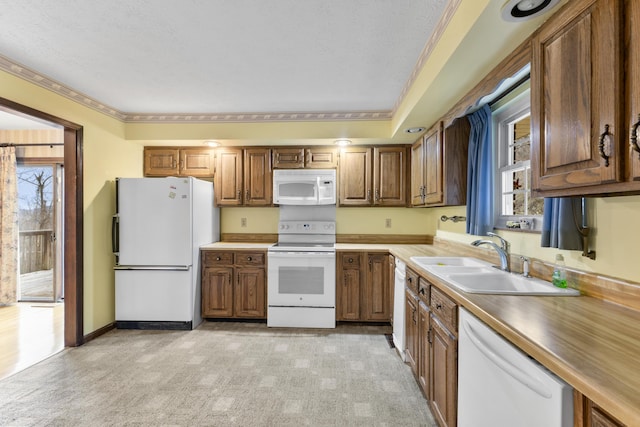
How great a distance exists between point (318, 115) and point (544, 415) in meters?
3.11

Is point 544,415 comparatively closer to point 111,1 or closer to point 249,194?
point 111,1

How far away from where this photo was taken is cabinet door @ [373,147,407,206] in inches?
144

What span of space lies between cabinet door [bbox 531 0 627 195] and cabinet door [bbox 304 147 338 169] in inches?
98.1

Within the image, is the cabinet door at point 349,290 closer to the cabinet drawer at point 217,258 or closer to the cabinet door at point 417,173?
the cabinet door at point 417,173

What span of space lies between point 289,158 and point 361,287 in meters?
1.77

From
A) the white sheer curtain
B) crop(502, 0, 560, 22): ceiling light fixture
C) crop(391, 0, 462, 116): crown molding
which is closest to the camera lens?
crop(502, 0, 560, 22): ceiling light fixture

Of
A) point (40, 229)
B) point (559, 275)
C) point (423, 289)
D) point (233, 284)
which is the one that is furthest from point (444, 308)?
point (40, 229)

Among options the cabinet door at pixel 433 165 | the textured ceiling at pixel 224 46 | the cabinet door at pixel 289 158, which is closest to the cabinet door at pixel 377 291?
the cabinet door at pixel 433 165

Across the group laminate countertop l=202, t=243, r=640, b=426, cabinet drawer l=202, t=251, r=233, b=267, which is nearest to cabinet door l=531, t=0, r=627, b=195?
laminate countertop l=202, t=243, r=640, b=426

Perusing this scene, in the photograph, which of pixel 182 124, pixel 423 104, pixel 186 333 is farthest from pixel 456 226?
pixel 182 124

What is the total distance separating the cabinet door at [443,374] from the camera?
151 centimetres

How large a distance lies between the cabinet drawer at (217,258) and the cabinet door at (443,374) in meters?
2.41

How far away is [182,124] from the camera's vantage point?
355 cm

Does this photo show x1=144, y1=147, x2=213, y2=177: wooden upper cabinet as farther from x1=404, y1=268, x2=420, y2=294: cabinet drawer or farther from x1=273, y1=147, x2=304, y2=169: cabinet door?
x1=404, y1=268, x2=420, y2=294: cabinet drawer
